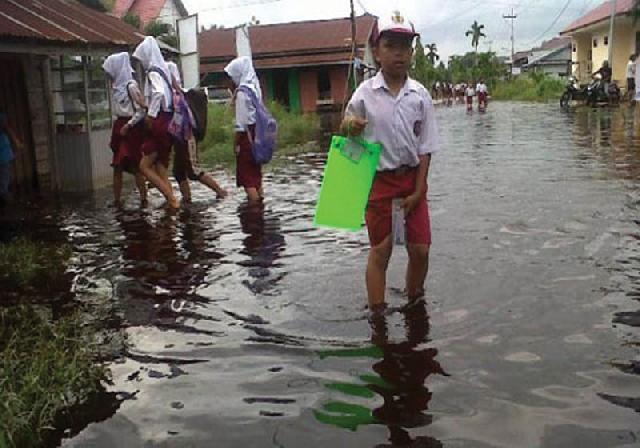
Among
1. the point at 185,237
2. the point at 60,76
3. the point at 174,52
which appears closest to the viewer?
the point at 185,237

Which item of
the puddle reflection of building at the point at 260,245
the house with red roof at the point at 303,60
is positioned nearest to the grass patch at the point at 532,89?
the house with red roof at the point at 303,60

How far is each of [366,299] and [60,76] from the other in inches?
368

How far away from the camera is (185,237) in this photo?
8.13 metres

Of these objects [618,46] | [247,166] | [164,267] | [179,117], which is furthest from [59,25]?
[618,46]

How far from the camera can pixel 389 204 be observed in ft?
16.2

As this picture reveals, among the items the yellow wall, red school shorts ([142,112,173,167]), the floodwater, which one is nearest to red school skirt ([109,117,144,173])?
red school shorts ([142,112,173,167])

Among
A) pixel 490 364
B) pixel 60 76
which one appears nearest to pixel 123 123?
pixel 60 76

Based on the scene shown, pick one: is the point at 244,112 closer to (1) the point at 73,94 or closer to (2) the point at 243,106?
(2) the point at 243,106

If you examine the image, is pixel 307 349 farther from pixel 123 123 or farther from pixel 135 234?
pixel 123 123

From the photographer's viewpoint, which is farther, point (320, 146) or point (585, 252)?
point (320, 146)

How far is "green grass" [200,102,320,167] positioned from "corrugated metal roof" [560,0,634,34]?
58.8 feet

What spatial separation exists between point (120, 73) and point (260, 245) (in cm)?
368

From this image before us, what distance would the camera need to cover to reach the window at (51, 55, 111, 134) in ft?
42.7

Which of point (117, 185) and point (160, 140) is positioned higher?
point (160, 140)
